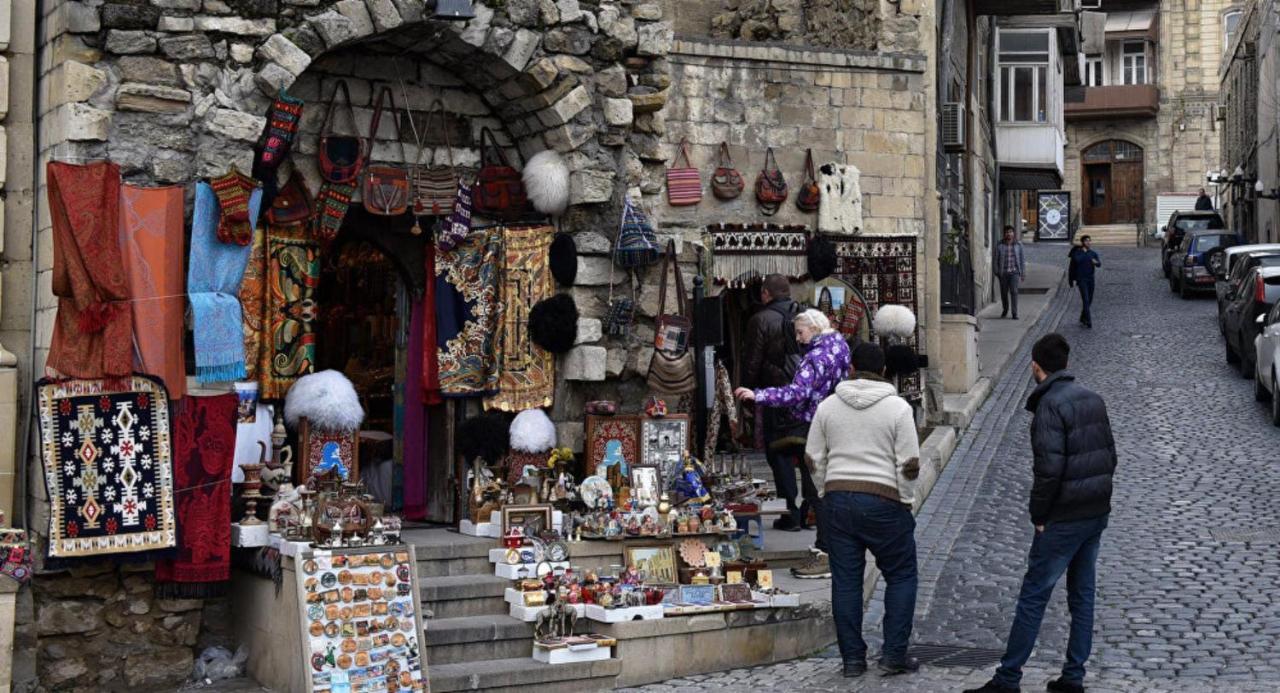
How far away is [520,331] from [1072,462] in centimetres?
410

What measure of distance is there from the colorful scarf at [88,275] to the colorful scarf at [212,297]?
0.42 meters

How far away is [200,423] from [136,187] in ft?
4.43

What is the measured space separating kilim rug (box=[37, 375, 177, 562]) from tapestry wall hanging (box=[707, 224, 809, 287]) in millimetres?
8313

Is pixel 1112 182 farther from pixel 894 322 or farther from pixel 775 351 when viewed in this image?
pixel 775 351

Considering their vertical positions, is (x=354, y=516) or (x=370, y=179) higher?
(x=370, y=179)

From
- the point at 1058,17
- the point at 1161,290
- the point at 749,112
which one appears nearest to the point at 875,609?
the point at 749,112

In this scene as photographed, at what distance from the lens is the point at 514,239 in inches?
426

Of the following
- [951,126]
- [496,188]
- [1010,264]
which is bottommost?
[1010,264]

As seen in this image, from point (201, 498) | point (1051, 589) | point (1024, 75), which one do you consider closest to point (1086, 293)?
point (1024, 75)

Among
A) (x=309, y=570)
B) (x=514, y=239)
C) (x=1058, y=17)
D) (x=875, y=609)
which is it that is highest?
(x=1058, y=17)

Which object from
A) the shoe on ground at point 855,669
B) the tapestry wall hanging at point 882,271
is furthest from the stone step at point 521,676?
the tapestry wall hanging at point 882,271

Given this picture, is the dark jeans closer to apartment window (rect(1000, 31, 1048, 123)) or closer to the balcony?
apartment window (rect(1000, 31, 1048, 123))

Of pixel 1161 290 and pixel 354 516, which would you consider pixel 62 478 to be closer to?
pixel 354 516

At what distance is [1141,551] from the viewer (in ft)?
38.3
